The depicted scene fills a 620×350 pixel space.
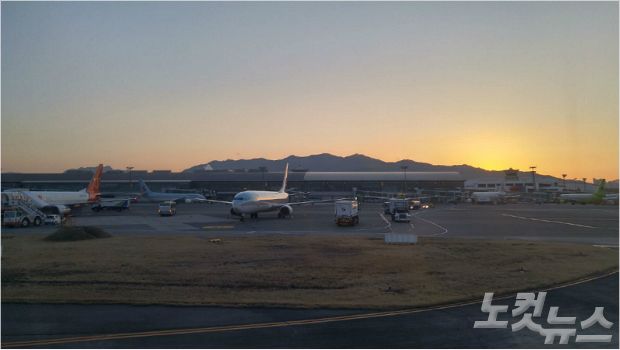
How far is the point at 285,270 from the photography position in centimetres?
2294

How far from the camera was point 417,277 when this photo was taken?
21188 millimetres

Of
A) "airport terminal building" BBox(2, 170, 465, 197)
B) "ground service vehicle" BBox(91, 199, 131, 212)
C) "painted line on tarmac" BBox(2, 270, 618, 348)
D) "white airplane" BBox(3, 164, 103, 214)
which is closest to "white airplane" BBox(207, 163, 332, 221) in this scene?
"white airplane" BBox(3, 164, 103, 214)

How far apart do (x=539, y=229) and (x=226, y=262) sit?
32.7 meters

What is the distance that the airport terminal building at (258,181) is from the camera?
4934 inches

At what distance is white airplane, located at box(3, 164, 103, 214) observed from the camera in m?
61.8

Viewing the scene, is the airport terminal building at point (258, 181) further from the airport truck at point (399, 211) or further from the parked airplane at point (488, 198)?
the airport truck at point (399, 211)

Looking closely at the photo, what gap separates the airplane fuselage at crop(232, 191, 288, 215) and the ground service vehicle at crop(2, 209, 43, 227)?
19.9 meters

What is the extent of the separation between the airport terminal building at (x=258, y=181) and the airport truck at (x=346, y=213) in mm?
73369

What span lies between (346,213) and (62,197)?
40423 millimetres

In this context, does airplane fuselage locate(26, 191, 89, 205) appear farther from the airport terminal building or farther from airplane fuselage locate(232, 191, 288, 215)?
the airport terminal building

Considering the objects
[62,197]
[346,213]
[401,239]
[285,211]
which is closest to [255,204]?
[285,211]

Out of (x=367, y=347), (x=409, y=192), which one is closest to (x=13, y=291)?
(x=367, y=347)

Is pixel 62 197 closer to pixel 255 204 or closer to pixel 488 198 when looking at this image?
pixel 255 204

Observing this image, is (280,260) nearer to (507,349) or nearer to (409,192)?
(507,349)
